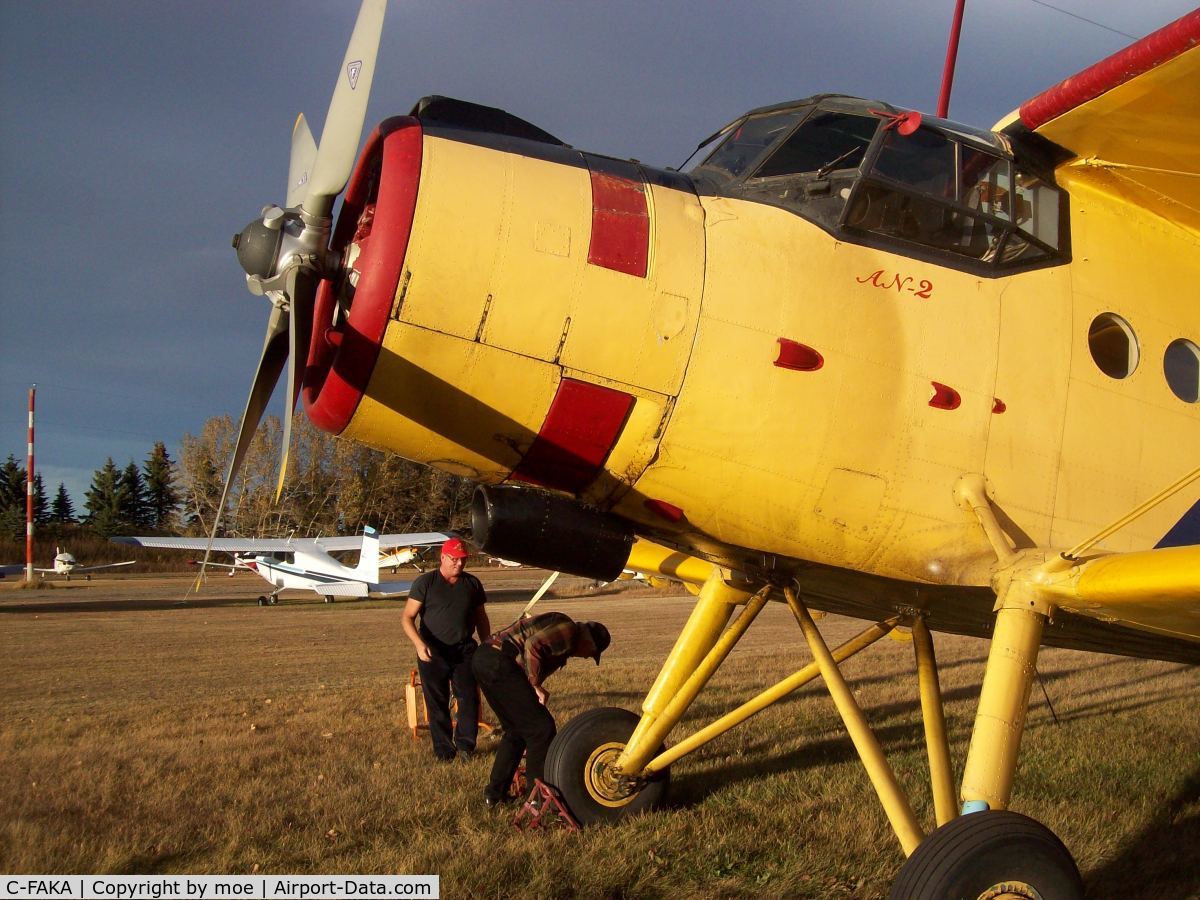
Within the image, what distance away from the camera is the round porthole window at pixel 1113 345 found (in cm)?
483

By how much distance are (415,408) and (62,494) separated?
9035 centimetres

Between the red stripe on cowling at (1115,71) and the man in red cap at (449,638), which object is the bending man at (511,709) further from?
the red stripe on cowling at (1115,71)

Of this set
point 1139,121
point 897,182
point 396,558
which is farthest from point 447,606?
point 396,558

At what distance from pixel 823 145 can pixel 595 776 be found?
12.7ft

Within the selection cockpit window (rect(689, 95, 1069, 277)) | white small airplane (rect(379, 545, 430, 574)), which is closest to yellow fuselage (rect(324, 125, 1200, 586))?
cockpit window (rect(689, 95, 1069, 277))

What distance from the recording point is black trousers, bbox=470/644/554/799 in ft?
19.3

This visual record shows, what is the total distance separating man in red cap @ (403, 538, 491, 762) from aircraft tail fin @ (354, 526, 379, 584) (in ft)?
75.2

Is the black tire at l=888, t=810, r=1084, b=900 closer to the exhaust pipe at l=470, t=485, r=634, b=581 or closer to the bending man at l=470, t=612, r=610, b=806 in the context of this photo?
the exhaust pipe at l=470, t=485, r=634, b=581

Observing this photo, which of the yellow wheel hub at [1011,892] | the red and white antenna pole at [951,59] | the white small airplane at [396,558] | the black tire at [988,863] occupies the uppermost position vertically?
the red and white antenna pole at [951,59]

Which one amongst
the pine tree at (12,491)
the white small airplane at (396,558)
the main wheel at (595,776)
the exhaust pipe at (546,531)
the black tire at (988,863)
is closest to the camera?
the black tire at (988,863)

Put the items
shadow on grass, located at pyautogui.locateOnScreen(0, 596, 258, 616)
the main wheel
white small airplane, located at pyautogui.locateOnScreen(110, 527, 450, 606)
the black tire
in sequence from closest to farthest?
the black tire, the main wheel, shadow on grass, located at pyautogui.locateOnScreen(0, 596, 258, 616), white small airplane, located at pyautogui.locateOnScreen(110, 527, 450, 606)

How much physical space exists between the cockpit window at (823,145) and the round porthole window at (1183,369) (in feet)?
6.61

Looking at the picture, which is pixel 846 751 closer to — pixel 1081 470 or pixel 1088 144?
pixel 1081 470

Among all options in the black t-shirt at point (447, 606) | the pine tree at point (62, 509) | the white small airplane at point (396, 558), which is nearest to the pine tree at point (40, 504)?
the pine tree at point (62, 509)
